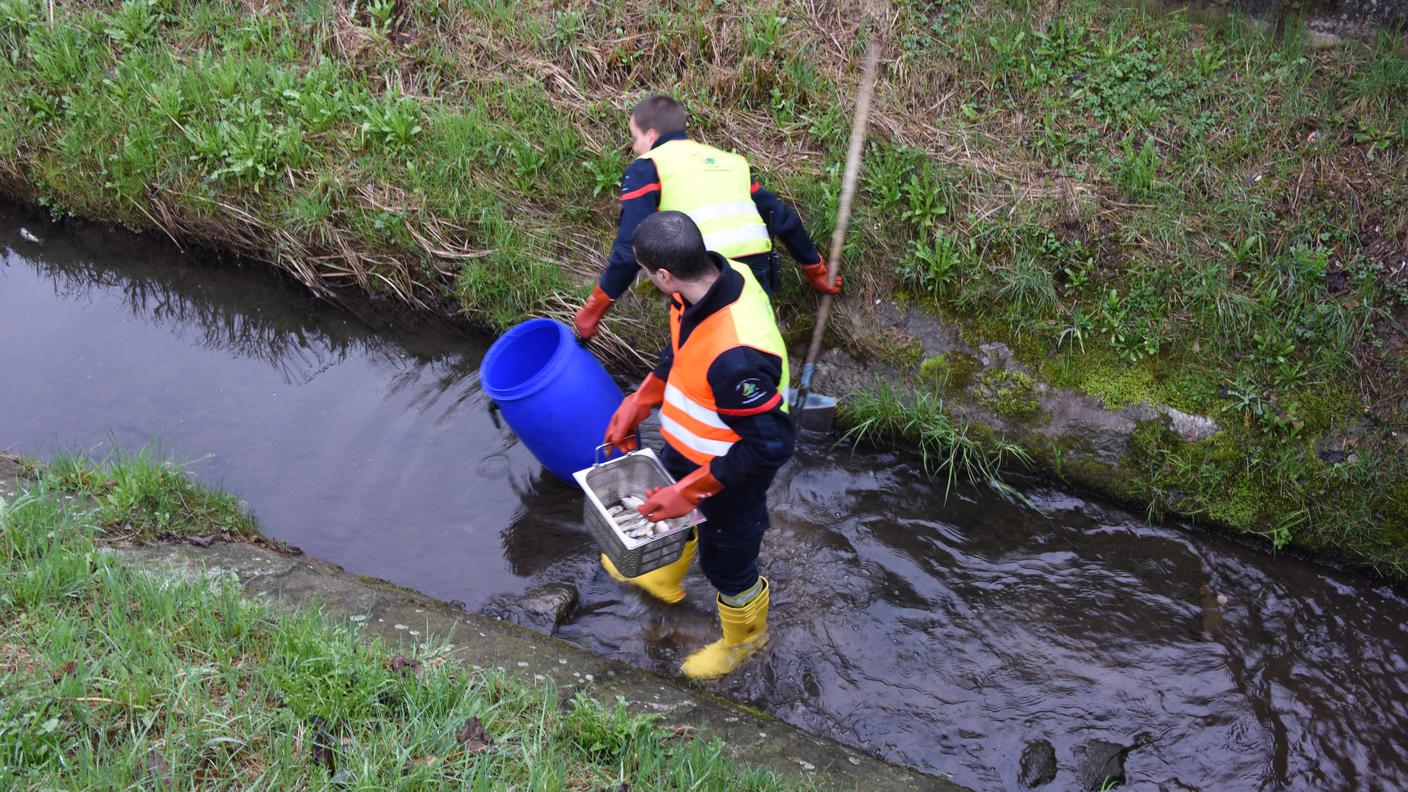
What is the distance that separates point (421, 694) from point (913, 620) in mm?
2139

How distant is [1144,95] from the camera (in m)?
5.14

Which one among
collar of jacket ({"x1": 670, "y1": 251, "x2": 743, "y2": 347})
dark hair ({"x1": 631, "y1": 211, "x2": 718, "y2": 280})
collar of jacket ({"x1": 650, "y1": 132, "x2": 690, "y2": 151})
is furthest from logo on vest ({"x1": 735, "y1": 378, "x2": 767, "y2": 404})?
collar of jacket ({"x1": 650, "y1": 132, "x2": 690, "y2": 151})

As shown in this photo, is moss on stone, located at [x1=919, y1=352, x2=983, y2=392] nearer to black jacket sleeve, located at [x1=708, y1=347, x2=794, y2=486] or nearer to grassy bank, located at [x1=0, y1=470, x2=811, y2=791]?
black jacket sleeve, located at [x1=708, y1=347, x2=794, y2=486]

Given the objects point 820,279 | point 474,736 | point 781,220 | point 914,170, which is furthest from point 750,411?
point 914,170

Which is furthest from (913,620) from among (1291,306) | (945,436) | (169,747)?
(169,747)

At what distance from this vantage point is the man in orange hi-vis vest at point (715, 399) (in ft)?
9.27

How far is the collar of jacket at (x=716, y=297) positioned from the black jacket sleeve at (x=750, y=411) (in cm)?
16

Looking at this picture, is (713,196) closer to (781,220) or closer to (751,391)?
(781,220)

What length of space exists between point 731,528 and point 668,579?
0.76 m

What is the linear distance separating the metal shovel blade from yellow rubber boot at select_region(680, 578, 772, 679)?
42.9 inches

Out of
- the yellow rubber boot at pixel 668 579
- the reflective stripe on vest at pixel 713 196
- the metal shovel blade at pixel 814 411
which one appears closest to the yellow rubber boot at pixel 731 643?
the yellow rubber boot at pixel 668 579

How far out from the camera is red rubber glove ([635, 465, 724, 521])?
120 inches

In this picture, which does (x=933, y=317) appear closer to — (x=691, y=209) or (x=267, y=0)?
(x=691, y=209)

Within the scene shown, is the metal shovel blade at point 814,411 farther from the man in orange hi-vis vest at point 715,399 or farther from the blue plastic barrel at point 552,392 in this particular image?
the man in orange hi-vis vest at point 715,399
